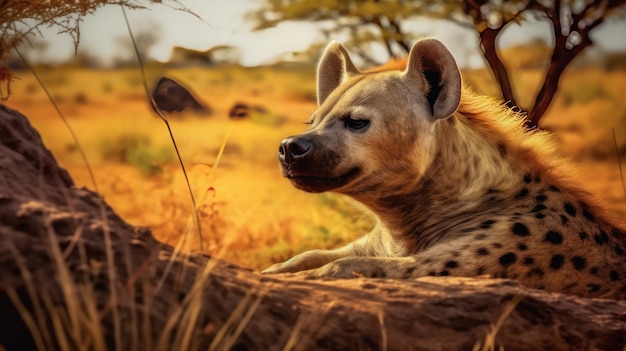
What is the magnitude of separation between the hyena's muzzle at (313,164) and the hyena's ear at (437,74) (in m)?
0.36

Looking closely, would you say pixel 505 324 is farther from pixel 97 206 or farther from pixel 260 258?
pixel 260 258

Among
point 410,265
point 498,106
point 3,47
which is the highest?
point 3,47

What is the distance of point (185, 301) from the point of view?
1.83m

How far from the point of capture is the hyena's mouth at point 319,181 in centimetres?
286

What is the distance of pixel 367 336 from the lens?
6.52ft

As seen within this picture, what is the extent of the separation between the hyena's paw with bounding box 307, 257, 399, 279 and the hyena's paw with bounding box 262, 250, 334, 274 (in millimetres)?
452

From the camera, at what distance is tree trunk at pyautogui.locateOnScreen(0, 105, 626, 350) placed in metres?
1.77

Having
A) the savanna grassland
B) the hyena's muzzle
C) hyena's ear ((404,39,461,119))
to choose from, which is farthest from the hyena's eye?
the savanna grassland

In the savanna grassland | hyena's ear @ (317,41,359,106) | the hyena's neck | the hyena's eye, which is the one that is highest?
hyena's ear @ (317,41,359,106)

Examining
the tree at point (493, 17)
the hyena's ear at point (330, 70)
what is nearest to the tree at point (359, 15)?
the tree at point (493, 17)

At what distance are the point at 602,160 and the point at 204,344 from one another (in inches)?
355

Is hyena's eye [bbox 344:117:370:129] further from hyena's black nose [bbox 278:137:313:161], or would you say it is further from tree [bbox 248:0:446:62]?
tree [bbox 248:0:446:62]

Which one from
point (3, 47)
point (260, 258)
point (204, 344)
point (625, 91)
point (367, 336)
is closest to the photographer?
point (204, 344)

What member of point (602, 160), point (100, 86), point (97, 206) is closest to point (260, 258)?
point (97, 206)
